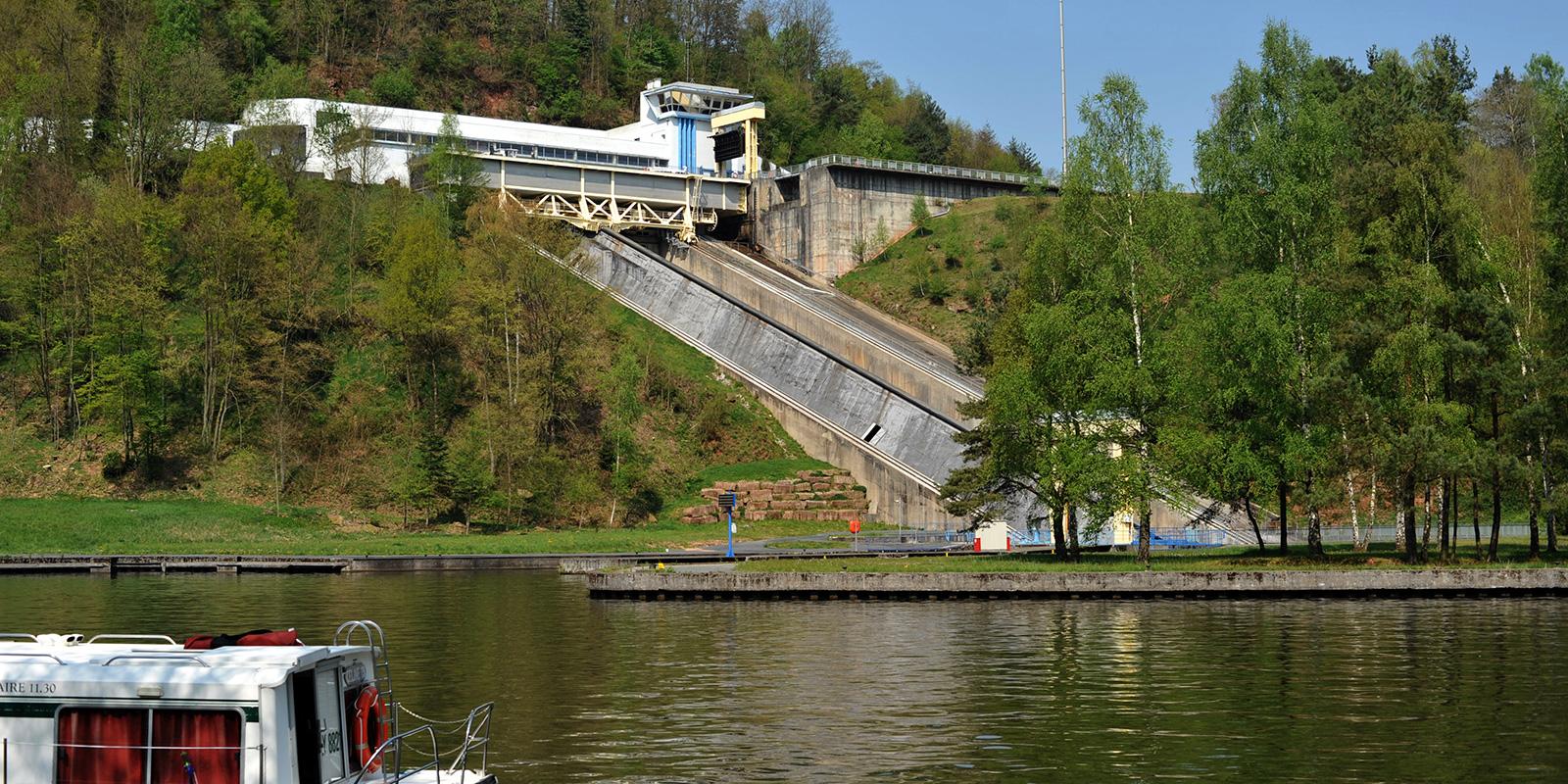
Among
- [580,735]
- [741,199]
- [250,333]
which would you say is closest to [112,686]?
[580,735]

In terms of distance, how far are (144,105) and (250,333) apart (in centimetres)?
2001

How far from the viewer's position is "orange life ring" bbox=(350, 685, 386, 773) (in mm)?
18609

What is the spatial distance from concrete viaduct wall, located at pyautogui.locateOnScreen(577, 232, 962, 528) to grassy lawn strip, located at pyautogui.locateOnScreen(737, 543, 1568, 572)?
2007cm

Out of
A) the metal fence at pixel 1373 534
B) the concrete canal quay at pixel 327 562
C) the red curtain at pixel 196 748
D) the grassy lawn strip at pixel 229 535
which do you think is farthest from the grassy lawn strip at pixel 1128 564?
the red curtain at pixel 196 748

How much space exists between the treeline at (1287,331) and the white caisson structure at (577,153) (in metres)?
51.5

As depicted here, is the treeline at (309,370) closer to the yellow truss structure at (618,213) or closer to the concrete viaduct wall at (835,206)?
the yellow truss structure at (618,213)

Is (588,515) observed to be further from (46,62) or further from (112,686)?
(112,686)

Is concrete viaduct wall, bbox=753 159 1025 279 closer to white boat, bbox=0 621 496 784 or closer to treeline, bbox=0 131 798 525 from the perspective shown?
treeline, bbox=0 131 798 525

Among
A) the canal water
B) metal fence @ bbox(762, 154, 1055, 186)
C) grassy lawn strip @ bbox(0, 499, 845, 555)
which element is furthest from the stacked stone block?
metal fence @ bbox(762, 154, 1055, 186)

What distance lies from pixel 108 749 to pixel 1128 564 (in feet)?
132

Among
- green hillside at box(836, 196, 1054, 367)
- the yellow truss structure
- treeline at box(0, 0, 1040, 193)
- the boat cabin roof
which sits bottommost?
the boat cabin roof

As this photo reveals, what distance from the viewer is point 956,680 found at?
101ft

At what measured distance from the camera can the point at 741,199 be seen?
115438 millimetres

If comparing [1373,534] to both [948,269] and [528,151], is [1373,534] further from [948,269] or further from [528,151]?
[528,151]
